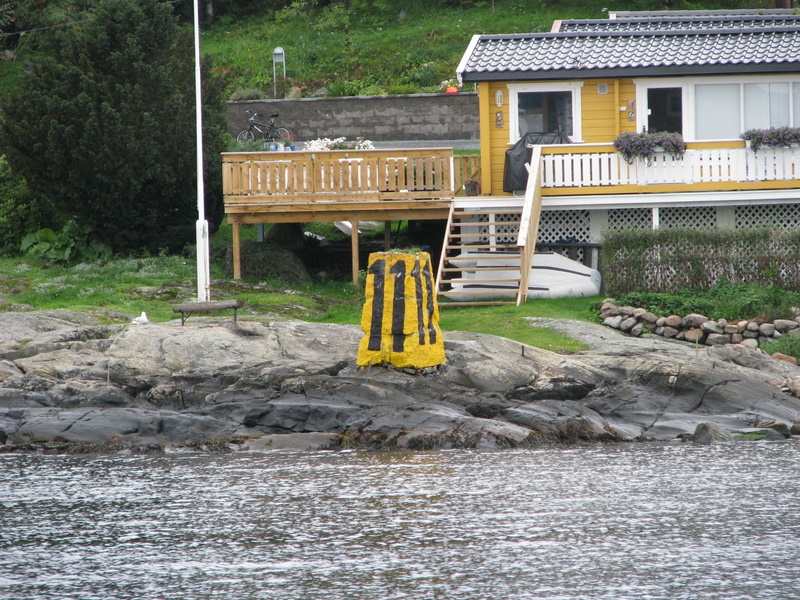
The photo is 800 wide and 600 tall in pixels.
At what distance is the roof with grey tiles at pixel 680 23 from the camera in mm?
37500

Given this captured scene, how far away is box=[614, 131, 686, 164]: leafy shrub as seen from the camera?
1230 inches

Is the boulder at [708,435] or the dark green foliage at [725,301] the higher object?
the dark green foliage at [725,301]

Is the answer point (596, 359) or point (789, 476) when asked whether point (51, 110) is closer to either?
point (596, 359)

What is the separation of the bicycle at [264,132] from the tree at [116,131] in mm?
6512

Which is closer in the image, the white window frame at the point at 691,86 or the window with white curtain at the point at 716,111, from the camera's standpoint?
the white window frame at the point at 691,86

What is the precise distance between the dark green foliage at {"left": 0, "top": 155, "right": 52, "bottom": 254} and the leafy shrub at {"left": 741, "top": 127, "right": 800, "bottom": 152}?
1516 cm

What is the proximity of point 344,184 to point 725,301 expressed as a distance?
810cm

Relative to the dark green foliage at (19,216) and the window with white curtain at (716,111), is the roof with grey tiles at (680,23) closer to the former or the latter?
the window with white curtain at (716,111)

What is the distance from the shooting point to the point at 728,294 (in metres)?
28.4

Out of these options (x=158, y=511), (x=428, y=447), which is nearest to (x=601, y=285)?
(x=428, y=447)

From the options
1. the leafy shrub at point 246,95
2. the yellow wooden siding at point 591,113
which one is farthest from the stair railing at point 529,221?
the leafy shrub at point 246,95

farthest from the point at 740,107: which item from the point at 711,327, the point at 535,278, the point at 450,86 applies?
the point at 450,86

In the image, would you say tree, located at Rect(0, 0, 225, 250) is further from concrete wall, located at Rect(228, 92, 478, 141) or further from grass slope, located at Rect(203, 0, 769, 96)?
grass slope, located at Rect(203, 0, 769, 96)

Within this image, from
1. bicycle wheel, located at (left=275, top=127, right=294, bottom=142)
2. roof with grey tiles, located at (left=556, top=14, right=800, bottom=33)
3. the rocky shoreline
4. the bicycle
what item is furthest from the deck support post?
bicycle wheel, located at (left=275, top=127, right=294, bottom=142)
